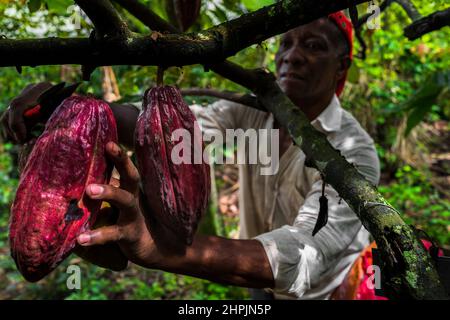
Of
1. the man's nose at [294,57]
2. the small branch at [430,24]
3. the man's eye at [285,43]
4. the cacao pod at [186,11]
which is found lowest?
the small branch at [430,24]

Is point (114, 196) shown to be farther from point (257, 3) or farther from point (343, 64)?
point (343, 64)

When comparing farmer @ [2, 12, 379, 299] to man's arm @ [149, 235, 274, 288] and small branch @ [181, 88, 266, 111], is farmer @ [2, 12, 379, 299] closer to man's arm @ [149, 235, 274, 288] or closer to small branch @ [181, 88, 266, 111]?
man's arm @ [149, 235, 274, 288]

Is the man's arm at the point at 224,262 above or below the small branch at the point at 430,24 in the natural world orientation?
below

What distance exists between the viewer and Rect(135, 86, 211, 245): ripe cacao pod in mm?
803

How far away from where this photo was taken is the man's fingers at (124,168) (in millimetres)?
764

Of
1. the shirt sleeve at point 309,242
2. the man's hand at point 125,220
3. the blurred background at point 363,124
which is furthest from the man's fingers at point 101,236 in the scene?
the blurred background at point 363,124

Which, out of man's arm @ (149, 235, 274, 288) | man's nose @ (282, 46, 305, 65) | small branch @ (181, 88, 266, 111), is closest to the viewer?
man's arm @ (149, 235, 274, 288)

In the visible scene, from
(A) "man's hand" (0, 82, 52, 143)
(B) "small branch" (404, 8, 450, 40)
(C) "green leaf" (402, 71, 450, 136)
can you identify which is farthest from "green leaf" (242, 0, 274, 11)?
(C) "green leaf" (402, 71, 450, 136)

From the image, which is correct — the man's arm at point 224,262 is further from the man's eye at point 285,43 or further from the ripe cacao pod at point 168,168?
the man's eye at point 285,43

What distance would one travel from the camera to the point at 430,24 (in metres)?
1.17

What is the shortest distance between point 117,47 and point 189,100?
1.21 metres

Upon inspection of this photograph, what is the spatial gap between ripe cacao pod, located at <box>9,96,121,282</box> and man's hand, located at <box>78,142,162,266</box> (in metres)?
0.02

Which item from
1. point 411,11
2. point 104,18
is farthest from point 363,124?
point 104,18
